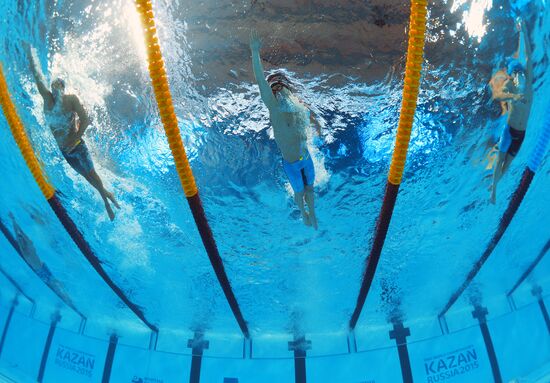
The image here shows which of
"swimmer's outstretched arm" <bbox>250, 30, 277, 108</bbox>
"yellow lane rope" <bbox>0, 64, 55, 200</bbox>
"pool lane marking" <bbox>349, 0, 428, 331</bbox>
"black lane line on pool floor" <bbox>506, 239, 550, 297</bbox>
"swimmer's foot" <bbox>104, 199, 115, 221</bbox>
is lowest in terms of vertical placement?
"pool lane marking" <bbox>349, 0, 428, 331</bbox>

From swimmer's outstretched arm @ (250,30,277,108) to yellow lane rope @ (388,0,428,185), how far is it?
2.62 ft

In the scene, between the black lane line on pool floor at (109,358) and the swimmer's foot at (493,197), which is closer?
the swimmer's foot at (493,197)

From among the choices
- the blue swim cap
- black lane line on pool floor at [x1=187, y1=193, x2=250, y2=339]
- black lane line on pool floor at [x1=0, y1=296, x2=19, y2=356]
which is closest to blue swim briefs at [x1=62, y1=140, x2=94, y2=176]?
black lane line on pool floor at [x1=187, y1=193, x2=250, y2=339]

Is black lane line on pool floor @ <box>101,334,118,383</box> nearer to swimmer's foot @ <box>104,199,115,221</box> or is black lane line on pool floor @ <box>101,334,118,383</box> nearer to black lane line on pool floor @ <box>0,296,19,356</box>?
black lane line on pool floor @ <box>0,296,19,356</box>

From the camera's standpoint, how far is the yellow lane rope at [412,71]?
6.58ft

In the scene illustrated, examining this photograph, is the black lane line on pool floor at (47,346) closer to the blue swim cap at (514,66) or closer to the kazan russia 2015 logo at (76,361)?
the kazan russia 2015 logo at (76,361)

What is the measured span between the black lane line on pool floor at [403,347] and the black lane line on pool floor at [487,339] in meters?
1.09

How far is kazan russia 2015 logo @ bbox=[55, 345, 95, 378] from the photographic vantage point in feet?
23.2

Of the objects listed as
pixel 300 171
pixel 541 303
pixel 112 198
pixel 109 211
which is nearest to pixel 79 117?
pixel 112 198

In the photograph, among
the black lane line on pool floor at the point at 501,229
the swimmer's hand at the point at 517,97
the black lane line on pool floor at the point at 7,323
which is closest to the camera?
the swimmer's hand at the point at 517,97

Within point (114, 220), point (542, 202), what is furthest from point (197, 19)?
point (542, 202)

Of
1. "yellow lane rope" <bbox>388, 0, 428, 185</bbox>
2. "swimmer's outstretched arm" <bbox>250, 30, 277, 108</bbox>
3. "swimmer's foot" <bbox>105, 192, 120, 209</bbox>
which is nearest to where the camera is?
"yellow lane rope" <bbox>388, 0, 428, 185</bbox>

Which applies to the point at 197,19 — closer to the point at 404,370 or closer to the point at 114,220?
the point at 114,220

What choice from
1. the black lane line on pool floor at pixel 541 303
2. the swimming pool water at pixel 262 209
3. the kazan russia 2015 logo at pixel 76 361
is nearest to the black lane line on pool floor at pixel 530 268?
the swimming pool water at pixel 262 209
